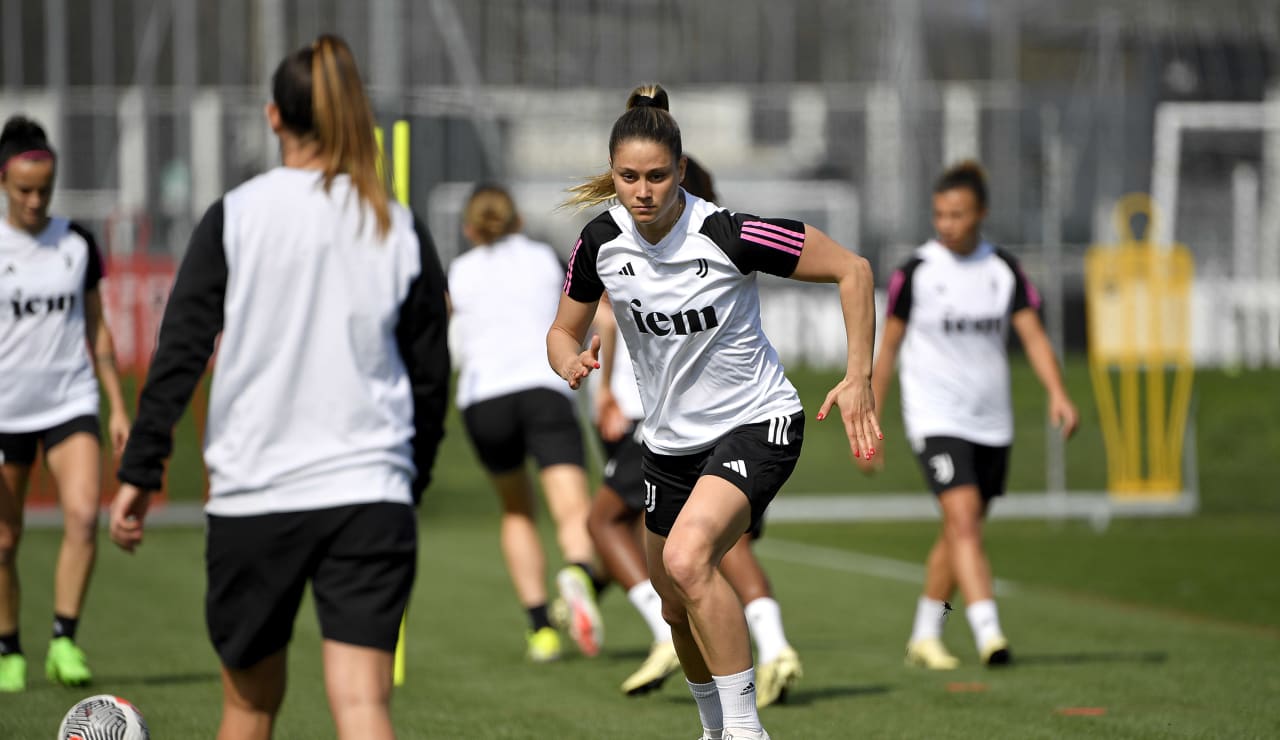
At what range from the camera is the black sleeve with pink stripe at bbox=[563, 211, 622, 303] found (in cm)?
534

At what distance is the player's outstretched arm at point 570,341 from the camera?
491 cm

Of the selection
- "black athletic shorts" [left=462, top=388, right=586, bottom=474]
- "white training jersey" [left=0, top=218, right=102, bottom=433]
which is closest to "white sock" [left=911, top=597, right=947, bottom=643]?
"black athletic shorts" [left=462, top=388, right=586, bottom=474]

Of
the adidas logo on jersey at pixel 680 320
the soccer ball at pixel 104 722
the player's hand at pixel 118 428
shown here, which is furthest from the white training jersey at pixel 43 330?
the adidas logo on jersey at pixel 680 320

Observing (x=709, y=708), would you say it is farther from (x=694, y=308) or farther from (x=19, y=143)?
(x=19, y=143)

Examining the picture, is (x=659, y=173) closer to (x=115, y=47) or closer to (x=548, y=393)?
(x=548, y=393)

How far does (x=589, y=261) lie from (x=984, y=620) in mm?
3502

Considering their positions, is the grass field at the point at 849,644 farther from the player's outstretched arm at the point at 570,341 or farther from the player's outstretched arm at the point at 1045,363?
the player's outstretched arm at the point at 570,341

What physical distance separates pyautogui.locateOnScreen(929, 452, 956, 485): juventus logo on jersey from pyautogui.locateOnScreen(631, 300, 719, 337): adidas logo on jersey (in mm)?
3261

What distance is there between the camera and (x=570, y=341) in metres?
5.30

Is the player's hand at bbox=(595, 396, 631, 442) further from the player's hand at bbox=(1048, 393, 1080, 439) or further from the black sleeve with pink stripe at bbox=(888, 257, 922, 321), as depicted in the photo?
the player's hand at bbox=(1048, 393, 1080, 439)

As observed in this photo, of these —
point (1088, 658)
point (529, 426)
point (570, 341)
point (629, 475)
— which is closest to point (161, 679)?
point (529, 426)

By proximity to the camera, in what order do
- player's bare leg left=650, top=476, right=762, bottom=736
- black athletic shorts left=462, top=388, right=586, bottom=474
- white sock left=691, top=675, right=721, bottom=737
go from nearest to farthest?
player's bare leg left=650, top=476, right=762, bottom=736 < white sock left=691, top=675, right=721, bottom=737 < black athletic shorts left=462, top=388, right=586, bottom=474

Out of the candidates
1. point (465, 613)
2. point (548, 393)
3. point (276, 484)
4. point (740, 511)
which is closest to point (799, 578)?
point (465, 613)

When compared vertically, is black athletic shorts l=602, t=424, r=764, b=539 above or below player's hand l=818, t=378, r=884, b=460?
below
